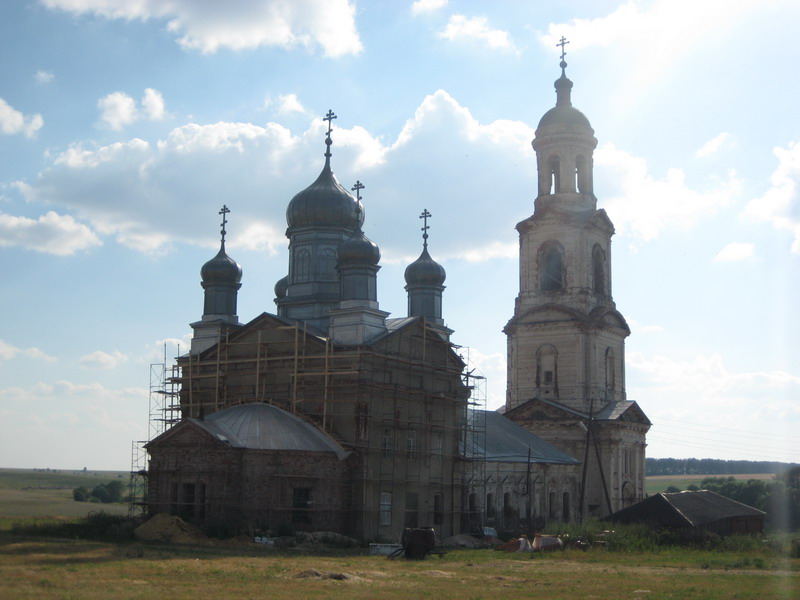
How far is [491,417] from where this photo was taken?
45062 millimetres

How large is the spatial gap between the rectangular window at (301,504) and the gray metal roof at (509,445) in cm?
858

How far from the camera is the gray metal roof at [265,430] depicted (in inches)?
1246

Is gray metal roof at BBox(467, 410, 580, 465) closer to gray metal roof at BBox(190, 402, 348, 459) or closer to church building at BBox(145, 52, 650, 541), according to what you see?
church building at BBox(145, 52, 650, 541)

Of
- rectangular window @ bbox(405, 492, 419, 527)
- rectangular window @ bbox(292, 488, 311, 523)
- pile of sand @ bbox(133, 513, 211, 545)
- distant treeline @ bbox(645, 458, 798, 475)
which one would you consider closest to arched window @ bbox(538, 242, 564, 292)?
rectangular window @ bbox(405, 492, 419, 527)

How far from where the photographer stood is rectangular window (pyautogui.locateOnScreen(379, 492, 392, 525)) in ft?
111

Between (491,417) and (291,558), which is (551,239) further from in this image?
(291,558)

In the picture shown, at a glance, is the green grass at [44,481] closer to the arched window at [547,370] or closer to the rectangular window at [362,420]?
the arched window at [547,370]

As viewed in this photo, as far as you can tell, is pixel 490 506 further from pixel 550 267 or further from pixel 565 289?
pixel 550 267

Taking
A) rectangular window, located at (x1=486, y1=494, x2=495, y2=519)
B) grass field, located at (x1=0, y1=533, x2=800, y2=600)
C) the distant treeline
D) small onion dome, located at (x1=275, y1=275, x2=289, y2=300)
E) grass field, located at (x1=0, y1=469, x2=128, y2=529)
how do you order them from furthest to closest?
1. the distant treeline
2. small onion dome, located at (x1=275, y1=275, x2=289, y2=300)
3. grass field, located at (x1=0, y1=469, x2=128, y2=529)
4. rectangular window, located at (x1=486, y1=494, x2=495, y2=519)
5. grass field, located at (x1=0, y1=533, x2=800, y2=600)

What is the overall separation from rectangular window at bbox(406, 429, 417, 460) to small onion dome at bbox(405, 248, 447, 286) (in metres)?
9.03

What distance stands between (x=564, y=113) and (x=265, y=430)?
24.9 meters

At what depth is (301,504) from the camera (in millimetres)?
31922

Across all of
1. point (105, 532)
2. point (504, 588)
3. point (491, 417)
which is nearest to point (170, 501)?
point (105, 532)

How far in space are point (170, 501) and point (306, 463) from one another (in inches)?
170
